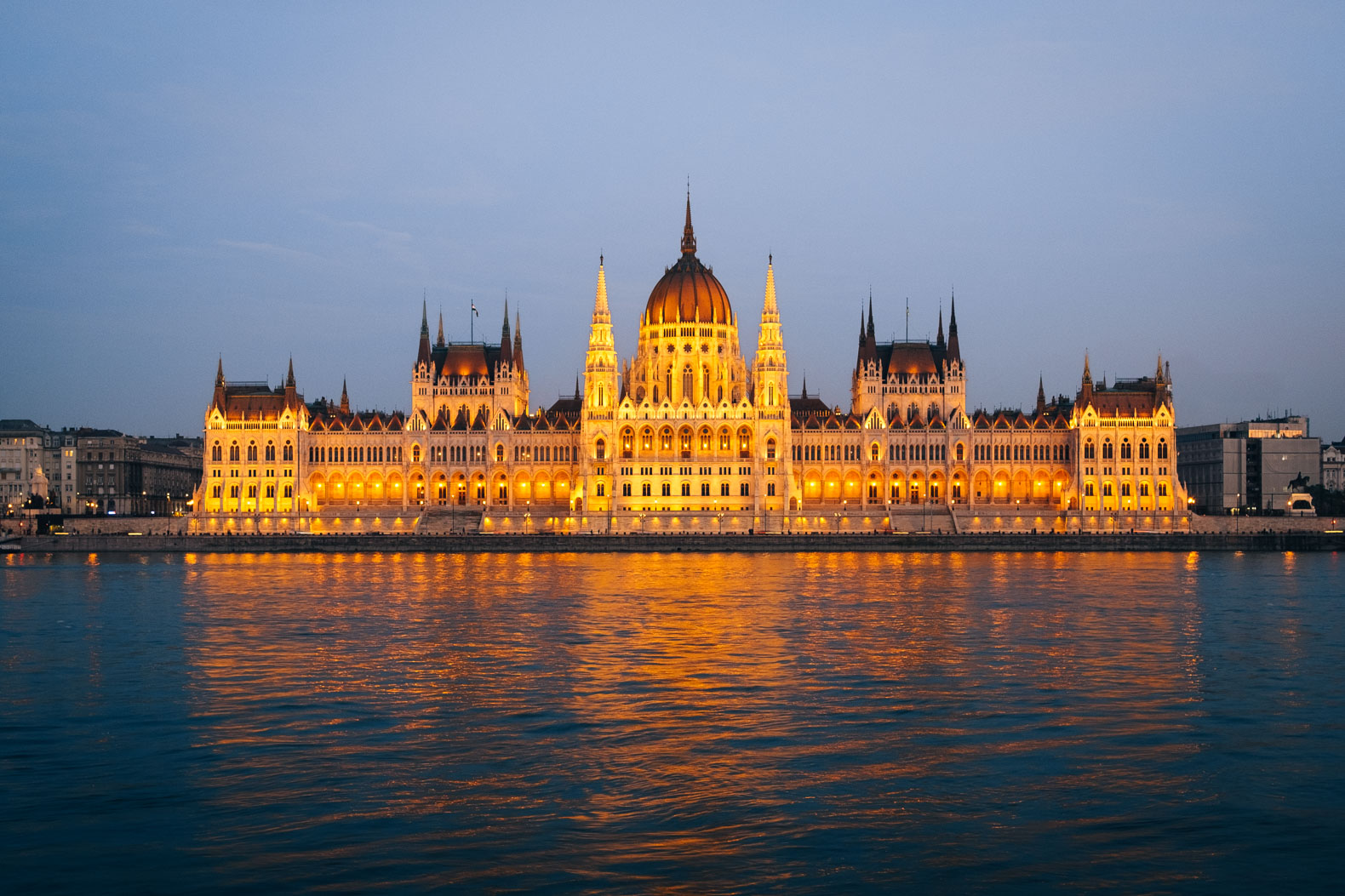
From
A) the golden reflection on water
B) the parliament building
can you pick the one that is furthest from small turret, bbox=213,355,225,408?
the golden reflection on water

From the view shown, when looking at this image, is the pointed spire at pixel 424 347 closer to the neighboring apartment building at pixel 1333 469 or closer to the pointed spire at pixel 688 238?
the pointed spire at pixel 688 238

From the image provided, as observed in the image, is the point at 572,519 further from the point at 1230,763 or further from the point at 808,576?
the point at 1230,763

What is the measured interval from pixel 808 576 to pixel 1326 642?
116ft

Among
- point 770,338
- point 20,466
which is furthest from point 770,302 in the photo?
point 20,466

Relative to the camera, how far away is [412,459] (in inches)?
5157

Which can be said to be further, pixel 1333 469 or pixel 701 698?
pixel 1333 469

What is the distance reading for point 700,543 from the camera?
112188mm

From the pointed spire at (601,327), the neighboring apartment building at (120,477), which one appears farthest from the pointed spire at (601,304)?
the neighboring apartment building at (120,477)

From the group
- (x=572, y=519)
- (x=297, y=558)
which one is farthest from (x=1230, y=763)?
(x=572, y=519)

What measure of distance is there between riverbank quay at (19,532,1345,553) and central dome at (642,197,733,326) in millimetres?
28376

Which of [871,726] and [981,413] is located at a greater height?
[981,413]

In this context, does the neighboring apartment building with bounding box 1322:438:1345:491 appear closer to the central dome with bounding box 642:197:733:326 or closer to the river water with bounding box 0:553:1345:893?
the central dome with bounding box 642:197:733:326

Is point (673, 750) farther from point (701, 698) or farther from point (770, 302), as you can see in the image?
point (770, 302)

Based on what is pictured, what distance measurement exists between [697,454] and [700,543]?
14.4 metres
